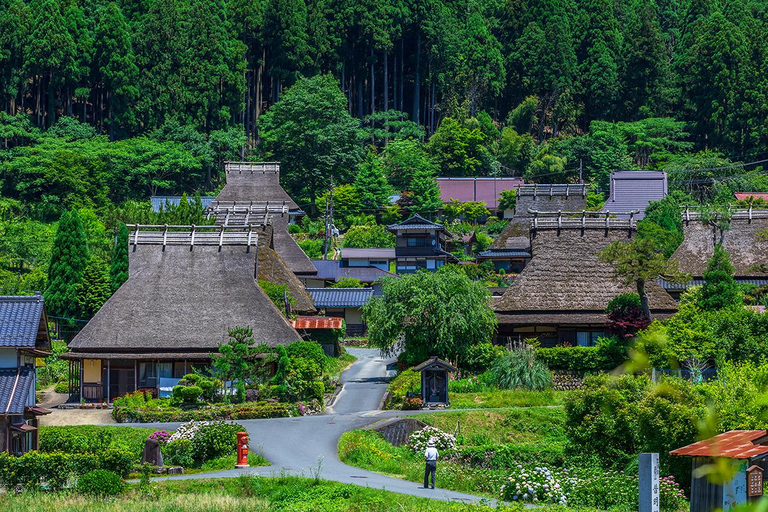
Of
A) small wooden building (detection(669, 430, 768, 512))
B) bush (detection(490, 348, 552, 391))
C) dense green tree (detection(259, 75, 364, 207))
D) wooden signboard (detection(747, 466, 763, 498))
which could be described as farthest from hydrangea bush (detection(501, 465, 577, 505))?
dense green tree (detection(259, 75, 364, 207))

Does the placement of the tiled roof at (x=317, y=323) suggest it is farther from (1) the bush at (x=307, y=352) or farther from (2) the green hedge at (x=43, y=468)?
(2) the green hedge at (x=43, y=468)

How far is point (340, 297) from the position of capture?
6084cm

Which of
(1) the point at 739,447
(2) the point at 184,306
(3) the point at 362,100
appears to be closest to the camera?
(1) the point at 739,447

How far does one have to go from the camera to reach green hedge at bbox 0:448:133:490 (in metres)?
27.8

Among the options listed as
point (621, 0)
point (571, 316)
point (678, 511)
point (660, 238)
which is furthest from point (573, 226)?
point (621, 0)

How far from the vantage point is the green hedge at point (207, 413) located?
36719 mm

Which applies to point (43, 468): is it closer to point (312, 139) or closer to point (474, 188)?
point (312, 139)

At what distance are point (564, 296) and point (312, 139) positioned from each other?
40.1 metres

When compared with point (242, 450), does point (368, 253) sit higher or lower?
higher

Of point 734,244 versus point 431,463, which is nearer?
point 431,463

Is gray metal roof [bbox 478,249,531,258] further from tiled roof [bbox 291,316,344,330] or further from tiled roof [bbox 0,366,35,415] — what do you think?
tiled roof [bbox 0,366,35,415]

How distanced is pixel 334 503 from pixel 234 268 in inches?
864

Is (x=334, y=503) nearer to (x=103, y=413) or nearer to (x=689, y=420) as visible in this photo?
(x=689, y=420)

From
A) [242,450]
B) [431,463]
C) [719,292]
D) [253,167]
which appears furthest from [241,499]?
[253,167]
